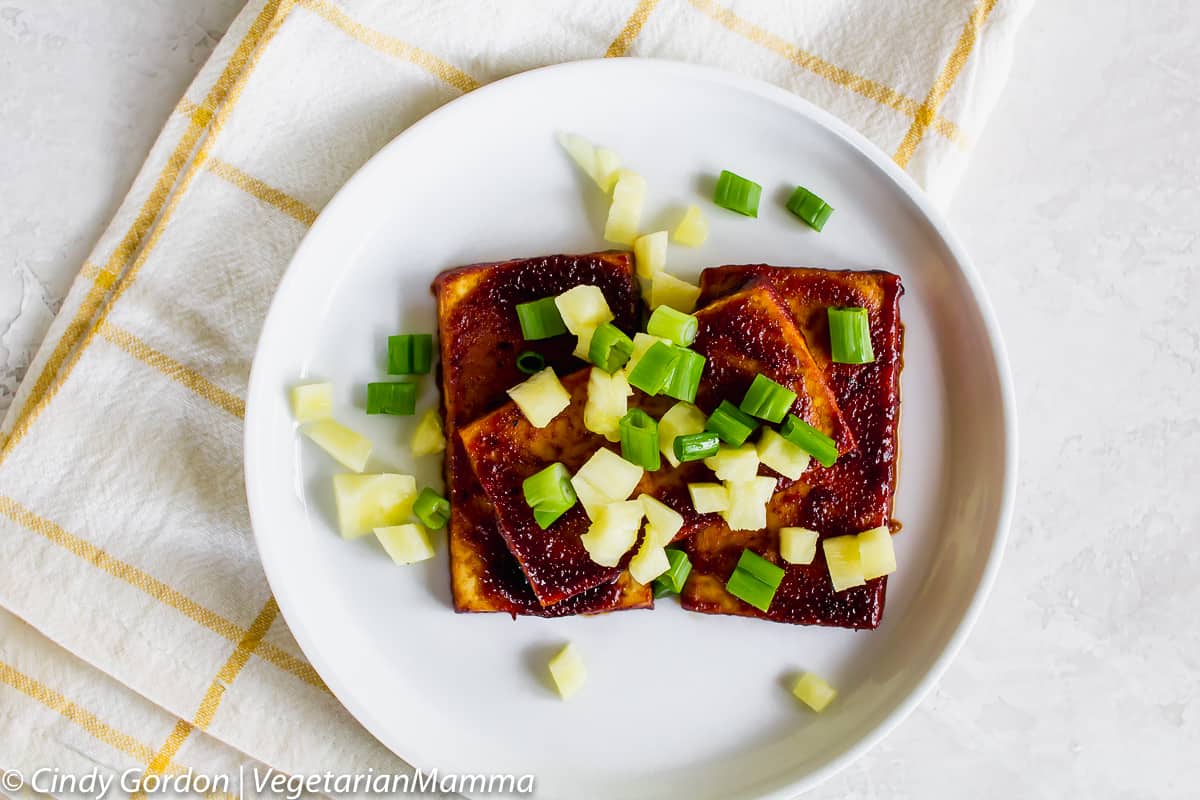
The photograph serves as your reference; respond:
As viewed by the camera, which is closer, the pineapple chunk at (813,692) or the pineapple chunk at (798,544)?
the pineapple chunk at (798,544)

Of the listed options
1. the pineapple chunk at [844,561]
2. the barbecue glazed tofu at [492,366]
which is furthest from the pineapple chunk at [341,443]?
the pineapple chunk at [844,561]

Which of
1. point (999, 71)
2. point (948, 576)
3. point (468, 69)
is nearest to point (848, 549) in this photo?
point (948, 576)

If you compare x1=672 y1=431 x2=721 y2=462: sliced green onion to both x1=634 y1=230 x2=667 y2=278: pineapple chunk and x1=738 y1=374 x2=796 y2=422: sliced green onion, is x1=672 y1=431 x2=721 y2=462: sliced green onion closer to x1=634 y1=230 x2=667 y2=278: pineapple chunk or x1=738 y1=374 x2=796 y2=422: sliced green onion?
x1=738 y1=374 x2=796 y2=422: sliced green onion

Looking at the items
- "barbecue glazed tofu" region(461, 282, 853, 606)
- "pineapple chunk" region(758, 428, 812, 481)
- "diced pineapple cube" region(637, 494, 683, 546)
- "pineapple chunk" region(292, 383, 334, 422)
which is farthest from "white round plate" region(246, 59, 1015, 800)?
"pineapple chunk" region(758, 428, 812, 481)

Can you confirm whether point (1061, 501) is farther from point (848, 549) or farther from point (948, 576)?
point (848, 549)

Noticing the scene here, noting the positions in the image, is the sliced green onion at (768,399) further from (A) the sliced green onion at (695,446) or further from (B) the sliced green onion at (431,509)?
(B) the sliced green onion at (431,509)

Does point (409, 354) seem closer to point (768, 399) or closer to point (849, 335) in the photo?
point (768, 399)

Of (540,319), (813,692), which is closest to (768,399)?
(540,319)
